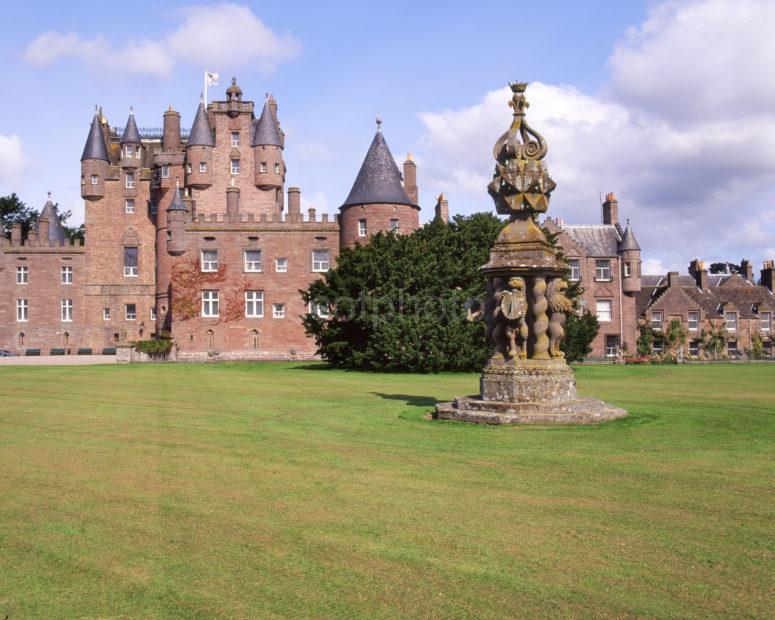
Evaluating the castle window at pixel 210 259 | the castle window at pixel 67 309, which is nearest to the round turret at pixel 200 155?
the castle window at pixel 210 259

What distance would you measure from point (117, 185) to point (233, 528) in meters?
57.8

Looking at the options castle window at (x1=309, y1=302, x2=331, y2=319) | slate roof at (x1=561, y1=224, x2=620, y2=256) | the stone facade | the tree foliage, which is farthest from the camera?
slate roof at (x1=561, y1=224, x2=620, y2=256)

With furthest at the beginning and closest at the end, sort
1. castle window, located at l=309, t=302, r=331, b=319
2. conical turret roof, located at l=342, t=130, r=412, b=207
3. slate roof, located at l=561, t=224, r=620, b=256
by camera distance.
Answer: slate roof, located at l=561, t=224, r=620, b=256
conical turret roof, located at l=342, t=130, r=412, b=207
castle window, located at l=309, t=302, r=331, b=319

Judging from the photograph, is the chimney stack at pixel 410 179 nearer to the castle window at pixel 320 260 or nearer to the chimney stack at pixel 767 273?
the castle window at pixel 320 260

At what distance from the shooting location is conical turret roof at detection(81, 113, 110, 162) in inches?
2340

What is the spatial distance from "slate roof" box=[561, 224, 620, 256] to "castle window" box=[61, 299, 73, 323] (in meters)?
37.0

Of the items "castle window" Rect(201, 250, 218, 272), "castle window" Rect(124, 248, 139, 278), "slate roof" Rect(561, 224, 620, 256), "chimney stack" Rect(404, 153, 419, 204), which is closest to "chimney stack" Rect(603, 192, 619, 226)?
"slate roof" Rect(561, 224, 620, 256)

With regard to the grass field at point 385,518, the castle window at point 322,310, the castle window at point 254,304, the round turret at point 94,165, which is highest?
the round turret at point 94,165

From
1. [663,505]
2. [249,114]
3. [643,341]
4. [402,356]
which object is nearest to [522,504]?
[663,505]

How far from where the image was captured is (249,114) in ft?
192

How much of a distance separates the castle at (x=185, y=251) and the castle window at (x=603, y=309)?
15098 mm

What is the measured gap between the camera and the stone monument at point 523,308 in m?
13.5

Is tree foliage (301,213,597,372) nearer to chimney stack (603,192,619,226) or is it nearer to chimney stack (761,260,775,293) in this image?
chimney stack (603,192,619,226)

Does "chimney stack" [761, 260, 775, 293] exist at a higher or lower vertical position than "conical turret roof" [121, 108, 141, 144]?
lower
